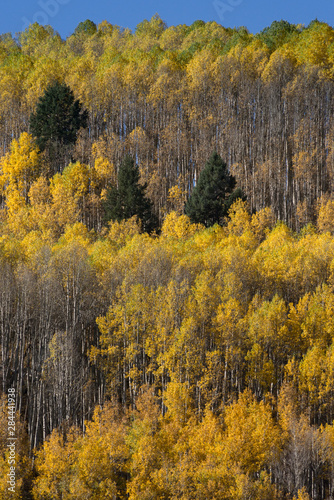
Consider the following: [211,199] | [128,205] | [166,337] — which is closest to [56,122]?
[128,205]

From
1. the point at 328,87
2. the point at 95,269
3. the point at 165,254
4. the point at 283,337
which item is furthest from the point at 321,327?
the point at 328,87

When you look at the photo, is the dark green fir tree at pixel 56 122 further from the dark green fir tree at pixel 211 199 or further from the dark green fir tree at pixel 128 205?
the dark green fir tree at pixel 211 199

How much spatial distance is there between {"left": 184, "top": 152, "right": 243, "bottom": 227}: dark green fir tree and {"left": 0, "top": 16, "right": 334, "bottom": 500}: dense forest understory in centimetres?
147

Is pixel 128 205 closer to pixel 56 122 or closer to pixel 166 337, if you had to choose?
pixel 166 337

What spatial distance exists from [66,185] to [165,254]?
19.6 meters

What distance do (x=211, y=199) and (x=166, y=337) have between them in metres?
18.9

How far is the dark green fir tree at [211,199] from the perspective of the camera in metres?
59.1

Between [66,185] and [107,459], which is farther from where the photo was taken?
[66,185]

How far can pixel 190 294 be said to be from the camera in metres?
47.8

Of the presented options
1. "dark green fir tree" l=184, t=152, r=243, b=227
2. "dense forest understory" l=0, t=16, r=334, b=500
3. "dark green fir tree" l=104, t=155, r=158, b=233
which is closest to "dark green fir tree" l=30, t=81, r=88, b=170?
"dense forest understory" l=0, t=16, r=334, b=500

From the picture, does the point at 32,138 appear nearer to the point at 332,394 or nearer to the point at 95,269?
the point at 95,269

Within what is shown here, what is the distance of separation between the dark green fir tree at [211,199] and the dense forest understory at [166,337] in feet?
4.84

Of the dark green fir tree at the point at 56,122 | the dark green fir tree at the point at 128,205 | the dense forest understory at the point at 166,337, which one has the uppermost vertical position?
the dark green fir tree at the point at 56,122

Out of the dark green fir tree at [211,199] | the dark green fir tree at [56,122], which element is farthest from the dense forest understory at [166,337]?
the dark green fir tree at [211,199]
